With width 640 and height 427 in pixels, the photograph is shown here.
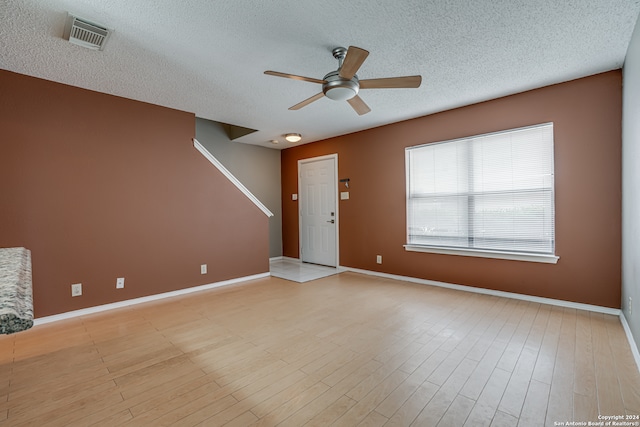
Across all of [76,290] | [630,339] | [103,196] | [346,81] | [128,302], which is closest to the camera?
[630,339]

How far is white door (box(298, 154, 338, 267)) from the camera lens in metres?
5.49

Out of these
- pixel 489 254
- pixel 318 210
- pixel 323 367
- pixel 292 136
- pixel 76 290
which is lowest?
pixel 323 367

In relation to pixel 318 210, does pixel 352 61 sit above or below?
above

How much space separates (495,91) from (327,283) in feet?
10.7

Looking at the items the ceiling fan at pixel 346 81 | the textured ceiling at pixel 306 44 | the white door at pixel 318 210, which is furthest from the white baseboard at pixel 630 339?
the white door at pixel 318 210

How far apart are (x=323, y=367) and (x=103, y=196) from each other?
3076mm

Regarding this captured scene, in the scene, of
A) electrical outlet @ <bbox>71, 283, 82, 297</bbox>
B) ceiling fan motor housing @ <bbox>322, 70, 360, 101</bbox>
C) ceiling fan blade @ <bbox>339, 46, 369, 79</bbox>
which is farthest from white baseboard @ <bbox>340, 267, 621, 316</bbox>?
electrical outlet @ <bbox>71, 283, 82, 297</bbox>

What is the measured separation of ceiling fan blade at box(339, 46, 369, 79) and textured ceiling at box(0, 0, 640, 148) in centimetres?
29

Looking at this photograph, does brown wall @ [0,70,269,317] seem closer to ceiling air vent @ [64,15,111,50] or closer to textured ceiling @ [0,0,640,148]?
textured ceiling @ [0,0,640,148]

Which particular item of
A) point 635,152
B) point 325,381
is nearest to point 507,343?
point 325,381

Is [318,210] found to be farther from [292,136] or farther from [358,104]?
[358,104]

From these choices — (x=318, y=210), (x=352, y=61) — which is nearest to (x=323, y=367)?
(x=352, y=61)

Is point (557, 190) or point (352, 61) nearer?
point (352, 61)

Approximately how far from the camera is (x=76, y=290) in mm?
3145
